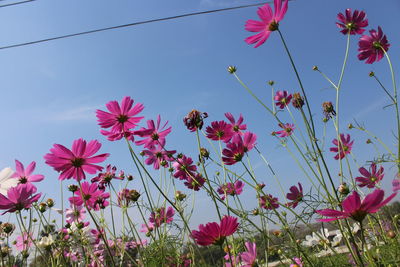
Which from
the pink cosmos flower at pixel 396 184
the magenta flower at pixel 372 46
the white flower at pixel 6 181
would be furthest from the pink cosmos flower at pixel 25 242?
the magenta flower at pixel 372 46

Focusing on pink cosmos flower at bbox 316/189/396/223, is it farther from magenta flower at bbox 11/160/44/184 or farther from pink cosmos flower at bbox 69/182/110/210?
magenta flower at bbox 11/160/44/184

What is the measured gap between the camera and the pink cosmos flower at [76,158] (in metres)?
0.80

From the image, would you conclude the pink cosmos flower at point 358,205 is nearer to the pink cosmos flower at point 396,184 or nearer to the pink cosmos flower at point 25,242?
the pink cosmos flower at point 396,184

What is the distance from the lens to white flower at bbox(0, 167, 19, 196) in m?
0.97

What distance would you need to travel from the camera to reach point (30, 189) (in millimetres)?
910

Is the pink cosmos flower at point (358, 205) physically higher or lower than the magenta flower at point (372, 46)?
lower

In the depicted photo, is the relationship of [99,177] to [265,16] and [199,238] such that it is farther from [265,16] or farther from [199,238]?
[265,16]

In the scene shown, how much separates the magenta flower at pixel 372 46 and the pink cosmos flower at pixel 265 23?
529mm

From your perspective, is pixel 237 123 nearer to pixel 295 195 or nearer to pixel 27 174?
pixel 295 195

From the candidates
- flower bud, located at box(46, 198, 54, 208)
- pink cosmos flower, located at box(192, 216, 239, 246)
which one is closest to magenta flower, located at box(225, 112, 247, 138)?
pink cosmos flower, located at box(192, 216, 239, 246)

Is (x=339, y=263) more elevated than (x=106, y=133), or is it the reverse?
(x=106, y=133)

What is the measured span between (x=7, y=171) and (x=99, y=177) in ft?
1.19

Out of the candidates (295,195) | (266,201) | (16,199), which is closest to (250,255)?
(266,201)

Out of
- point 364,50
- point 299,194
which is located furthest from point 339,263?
point 364,50
